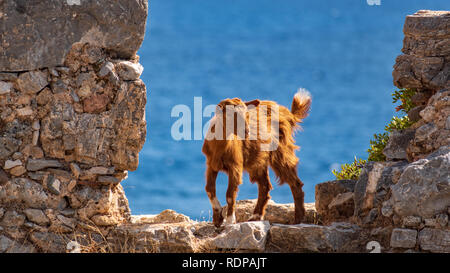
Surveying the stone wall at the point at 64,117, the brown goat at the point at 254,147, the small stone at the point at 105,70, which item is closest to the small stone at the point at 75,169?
the stone wall at the point at 64,117

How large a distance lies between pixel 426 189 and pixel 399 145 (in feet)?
5.08

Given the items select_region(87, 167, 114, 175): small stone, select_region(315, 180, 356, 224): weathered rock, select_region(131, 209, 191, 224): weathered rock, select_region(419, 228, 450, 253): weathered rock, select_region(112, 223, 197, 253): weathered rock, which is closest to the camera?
select_region(419, 228, 450, 253): weathered rock

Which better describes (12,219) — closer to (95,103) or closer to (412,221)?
(95,103)

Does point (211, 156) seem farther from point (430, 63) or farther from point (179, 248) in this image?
point (430, 63)

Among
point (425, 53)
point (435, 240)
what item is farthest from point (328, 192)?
point (425, 53)

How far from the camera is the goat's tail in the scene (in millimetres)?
9578

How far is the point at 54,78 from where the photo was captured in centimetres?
818

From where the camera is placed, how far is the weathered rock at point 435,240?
7270 millimetres

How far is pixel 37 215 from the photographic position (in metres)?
8.03

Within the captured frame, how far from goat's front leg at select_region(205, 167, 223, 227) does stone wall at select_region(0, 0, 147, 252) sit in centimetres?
102

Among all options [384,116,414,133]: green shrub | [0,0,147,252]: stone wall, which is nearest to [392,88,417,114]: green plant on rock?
[384,116,414,133]: green shrub

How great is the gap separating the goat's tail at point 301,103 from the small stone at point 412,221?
264 centimetres

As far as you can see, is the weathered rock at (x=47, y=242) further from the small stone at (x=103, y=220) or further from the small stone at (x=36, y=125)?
the small stone at (x=36, y=125)

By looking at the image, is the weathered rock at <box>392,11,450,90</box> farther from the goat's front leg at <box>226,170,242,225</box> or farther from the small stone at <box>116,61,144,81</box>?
the small stone at <box>116,61,144,81</box>
